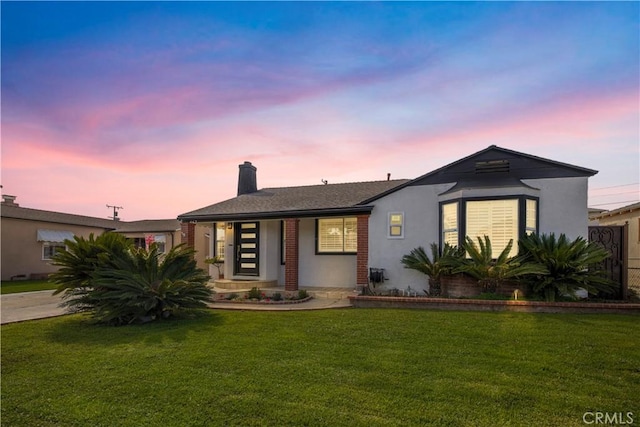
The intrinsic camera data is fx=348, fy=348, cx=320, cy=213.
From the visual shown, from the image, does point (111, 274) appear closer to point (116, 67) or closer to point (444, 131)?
point (116, 67)

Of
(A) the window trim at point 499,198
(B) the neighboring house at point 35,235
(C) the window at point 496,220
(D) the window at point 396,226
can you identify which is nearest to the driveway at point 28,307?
(B) the neighboring house at point 35,235

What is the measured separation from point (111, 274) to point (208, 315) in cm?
228

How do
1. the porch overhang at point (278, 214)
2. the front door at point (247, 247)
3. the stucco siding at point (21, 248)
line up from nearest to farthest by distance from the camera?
the porch overhang at point (278, 214) < the front door at point (247, 247) < the stucco siding at point (21, 248)

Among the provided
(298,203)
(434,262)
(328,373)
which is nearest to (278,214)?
(298,203)

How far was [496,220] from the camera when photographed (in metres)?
9.48

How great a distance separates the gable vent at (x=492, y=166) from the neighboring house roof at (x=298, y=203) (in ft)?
10.4

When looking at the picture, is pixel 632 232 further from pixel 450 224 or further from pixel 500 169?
pixel 450 224

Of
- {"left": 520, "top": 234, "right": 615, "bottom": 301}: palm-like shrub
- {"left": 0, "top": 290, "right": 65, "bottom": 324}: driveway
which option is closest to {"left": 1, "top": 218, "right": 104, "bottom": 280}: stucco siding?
{"left": 0, "top": 290, "right": 65, "bottom": 324}: driveway

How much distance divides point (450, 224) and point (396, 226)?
1.61 meters

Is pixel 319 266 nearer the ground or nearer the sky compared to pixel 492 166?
nearer the ground

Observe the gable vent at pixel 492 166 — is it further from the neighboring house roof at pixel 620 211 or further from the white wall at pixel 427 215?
the neighboring house roof at pixel 620 211

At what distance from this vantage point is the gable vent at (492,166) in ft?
32.0

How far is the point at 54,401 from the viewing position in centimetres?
362

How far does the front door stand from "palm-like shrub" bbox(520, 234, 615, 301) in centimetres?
887
